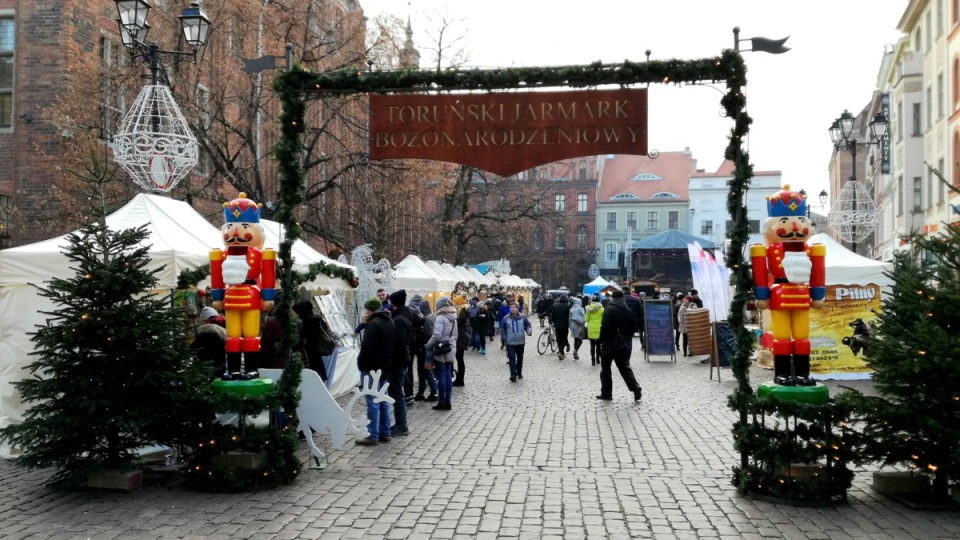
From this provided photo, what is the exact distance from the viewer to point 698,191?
97.5 m

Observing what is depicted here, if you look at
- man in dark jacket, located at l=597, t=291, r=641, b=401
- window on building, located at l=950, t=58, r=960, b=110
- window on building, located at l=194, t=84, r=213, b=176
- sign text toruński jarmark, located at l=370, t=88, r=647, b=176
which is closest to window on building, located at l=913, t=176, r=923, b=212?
window on building, located at l=950, t=58, r=960, b=110

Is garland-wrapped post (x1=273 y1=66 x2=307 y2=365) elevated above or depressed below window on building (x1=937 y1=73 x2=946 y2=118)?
below

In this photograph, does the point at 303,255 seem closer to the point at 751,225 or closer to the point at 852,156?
the point at 852,156

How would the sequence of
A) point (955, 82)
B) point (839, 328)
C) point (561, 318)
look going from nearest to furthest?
1. point (839, 328)
2. point (561, 318)
3. point (955, 82)

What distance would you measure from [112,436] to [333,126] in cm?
1876

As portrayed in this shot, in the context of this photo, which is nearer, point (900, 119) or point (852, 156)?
point (852, 156)

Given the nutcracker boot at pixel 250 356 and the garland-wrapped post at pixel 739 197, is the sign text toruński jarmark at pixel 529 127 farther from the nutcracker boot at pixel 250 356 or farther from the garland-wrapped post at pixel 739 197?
the nutcracker boot at pixel 250 356

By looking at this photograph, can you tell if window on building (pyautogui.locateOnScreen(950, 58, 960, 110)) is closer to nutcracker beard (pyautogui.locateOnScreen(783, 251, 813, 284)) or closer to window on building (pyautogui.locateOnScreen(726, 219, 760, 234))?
window on building (pyautogui.locateOnScreen(726, 219, 760, 234))

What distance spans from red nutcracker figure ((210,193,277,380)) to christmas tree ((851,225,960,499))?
5409mm

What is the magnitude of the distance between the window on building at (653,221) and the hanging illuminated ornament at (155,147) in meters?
91.4

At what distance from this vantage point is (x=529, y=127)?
8.35 metres

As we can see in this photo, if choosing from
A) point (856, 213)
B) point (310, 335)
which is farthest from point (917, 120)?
point (310, 335)

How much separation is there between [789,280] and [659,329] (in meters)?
15.8

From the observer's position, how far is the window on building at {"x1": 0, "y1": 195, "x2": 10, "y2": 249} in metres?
21.0
